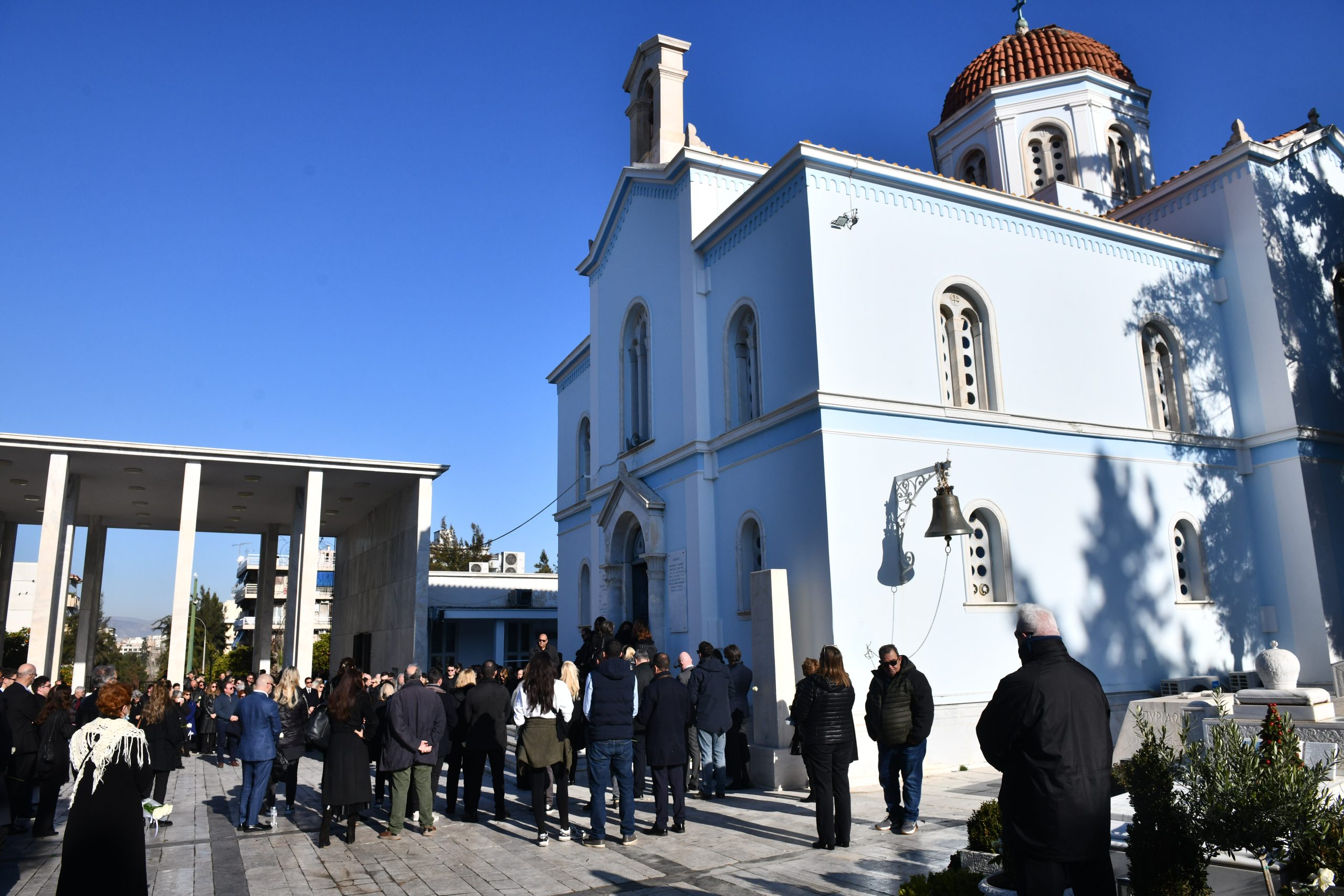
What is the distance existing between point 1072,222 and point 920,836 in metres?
11.8

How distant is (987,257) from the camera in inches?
614

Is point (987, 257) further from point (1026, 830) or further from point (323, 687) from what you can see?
point (323, 687)

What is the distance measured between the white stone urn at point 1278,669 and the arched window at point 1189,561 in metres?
6.61

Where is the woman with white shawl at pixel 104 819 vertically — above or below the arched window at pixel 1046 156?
below

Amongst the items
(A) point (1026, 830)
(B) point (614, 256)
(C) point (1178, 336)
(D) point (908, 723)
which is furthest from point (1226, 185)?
(A) point (1026, 830)

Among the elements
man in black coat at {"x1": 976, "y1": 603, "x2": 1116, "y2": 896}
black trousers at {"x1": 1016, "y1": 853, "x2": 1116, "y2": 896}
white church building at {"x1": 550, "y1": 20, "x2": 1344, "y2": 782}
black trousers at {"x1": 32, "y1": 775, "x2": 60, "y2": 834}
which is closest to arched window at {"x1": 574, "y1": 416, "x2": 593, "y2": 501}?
white church building at {"x1": 550, "y1": 20, "x2": 1344, "y2": 782}

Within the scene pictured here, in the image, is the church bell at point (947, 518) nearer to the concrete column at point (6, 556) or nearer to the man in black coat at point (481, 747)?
the man in black coat at point (481, 747)

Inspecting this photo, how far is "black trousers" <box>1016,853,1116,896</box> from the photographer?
4406 mm

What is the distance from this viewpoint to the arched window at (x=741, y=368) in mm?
15852

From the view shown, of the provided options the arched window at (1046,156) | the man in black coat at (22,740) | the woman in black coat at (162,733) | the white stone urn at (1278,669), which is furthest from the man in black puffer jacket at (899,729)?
the arched window at (1046,156)

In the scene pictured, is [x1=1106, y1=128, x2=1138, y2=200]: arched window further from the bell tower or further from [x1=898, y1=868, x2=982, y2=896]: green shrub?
[x1=898, y1=868, x2=982, y2=896]: green shrub

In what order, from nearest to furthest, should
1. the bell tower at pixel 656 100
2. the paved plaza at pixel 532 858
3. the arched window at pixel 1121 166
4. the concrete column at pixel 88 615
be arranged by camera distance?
the paved plaza at pixel 532 858 → the bell tower at pixel 656 100 → the arched window at pixel 1121 166 → the concrete column at pixel 88 615

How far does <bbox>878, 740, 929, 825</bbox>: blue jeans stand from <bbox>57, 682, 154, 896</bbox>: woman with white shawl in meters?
6.45

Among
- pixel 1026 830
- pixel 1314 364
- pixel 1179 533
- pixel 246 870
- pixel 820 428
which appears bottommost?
pixel 246 870
